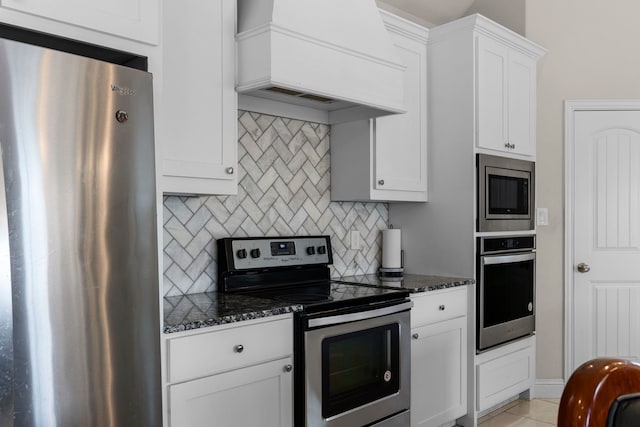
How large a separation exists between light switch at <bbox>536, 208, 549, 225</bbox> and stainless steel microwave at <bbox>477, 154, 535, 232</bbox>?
235 millimetres

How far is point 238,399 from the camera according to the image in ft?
6.95

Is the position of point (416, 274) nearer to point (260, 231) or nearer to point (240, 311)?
point (260, 231)

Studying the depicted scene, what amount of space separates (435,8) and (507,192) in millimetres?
1462

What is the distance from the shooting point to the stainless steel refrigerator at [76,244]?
145 centimetres

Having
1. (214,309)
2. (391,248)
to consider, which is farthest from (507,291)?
(214,309)

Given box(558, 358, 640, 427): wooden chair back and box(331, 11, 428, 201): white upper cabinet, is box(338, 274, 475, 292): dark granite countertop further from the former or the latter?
box(558, 358, 640, 427): wooden chair back

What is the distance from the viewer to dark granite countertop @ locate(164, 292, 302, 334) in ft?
6.56

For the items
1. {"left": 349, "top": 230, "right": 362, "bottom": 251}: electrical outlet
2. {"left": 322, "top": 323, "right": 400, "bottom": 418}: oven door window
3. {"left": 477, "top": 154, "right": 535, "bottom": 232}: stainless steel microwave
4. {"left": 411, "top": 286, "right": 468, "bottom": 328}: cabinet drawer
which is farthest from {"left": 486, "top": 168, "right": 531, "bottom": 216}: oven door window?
{"left": 322, "top": 323, "right": 400, "bottom": 418}: oven door window

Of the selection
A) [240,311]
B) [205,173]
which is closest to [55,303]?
[240,311]

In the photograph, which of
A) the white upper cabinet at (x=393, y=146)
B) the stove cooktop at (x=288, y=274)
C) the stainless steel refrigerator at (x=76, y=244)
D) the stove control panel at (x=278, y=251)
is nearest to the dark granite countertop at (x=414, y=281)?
the stove cooktop at (x=288, y=274)

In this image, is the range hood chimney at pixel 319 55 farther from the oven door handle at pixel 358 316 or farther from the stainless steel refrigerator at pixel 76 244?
the oven door handle at pixel 358 316

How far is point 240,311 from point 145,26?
109 cm

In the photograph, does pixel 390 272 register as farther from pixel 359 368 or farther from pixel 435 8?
pixel 435 8

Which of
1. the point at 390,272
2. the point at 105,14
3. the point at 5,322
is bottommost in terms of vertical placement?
the point at 390,272
